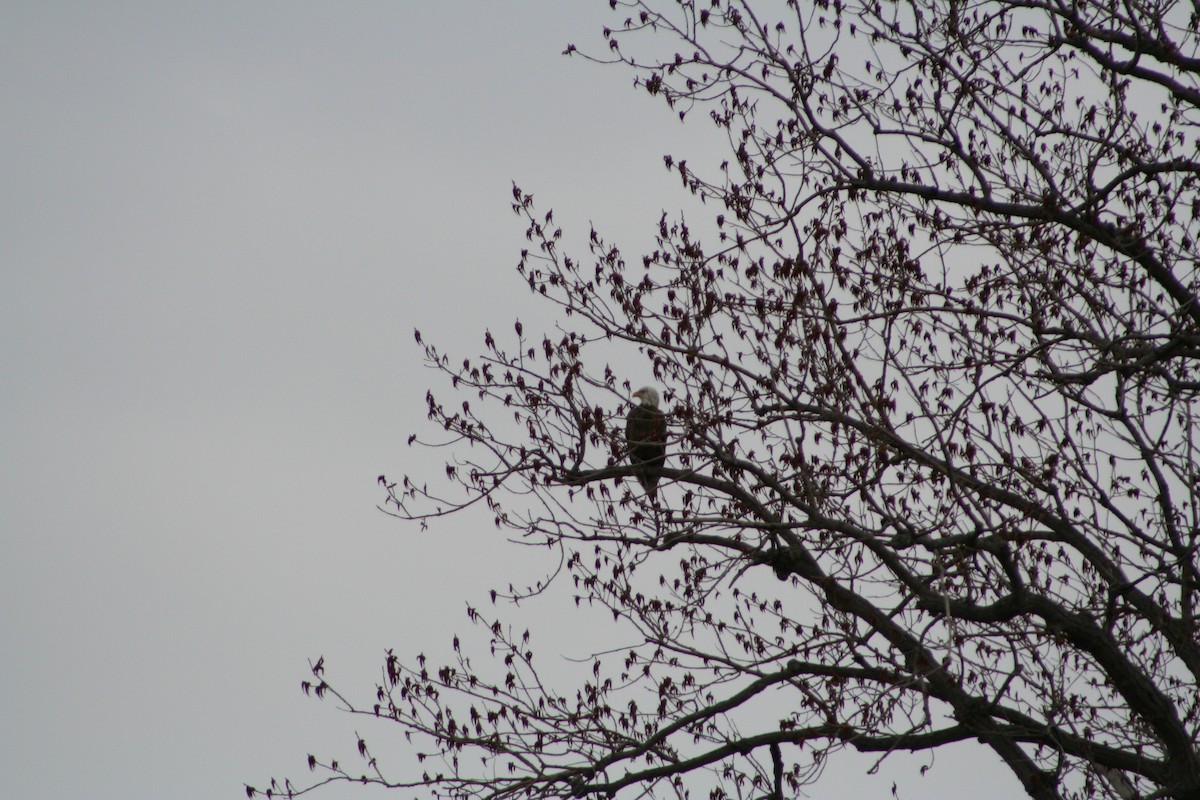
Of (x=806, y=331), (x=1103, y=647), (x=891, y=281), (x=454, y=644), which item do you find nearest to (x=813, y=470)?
(x=806, y=331)

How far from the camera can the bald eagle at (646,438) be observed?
20.5 feet

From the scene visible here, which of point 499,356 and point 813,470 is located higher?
point 499,356

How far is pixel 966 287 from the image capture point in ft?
22.3

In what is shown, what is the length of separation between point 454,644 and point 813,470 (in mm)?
2262

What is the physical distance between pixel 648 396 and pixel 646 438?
33 cm

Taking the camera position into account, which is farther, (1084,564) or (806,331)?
(1084,564)

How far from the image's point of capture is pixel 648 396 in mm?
7602

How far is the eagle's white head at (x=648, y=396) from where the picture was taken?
6920mm

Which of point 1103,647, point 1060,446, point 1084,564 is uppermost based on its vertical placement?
point 1060,446

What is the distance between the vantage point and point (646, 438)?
24.3 ft

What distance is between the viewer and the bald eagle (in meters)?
6.25

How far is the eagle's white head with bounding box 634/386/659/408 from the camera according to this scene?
6.92 m

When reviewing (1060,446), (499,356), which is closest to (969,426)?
(1060,446)

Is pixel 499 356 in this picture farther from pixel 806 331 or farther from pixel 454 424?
pixel 806 331
